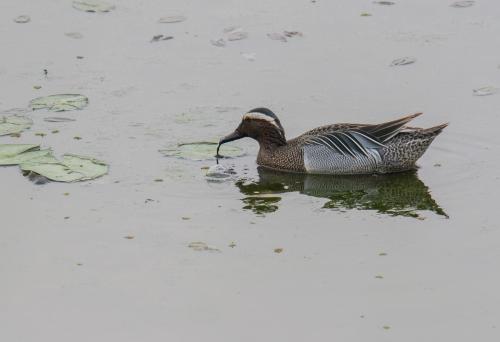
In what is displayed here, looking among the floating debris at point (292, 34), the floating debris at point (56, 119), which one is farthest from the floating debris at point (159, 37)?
the floating debris at point (56, 119)

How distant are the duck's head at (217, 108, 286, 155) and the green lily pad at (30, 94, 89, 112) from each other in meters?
1.91

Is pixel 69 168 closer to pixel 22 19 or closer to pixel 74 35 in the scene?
pixel 74 35

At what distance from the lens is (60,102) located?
12672 millimetres

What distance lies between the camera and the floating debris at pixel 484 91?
12867mm

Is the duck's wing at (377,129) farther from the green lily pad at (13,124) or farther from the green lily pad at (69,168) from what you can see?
the green lily pad at (13,124)

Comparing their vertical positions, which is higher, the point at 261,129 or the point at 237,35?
the point at 237,35

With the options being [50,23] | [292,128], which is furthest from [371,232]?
[50,23]

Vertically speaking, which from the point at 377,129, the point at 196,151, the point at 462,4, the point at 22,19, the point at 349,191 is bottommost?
the point at 349,191

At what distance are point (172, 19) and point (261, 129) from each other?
3.74m

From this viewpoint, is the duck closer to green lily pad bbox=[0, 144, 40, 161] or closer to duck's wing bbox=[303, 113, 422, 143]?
duck's wing bbox=[303, 113, 422, 143]

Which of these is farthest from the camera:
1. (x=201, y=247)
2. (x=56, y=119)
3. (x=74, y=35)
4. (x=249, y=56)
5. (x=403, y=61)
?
(x=74, y=35)

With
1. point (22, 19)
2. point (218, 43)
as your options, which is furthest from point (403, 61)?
point (22, 19)

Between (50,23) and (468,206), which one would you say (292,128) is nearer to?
(468,206)

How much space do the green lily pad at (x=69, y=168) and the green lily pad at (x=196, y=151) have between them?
2.52 ft
